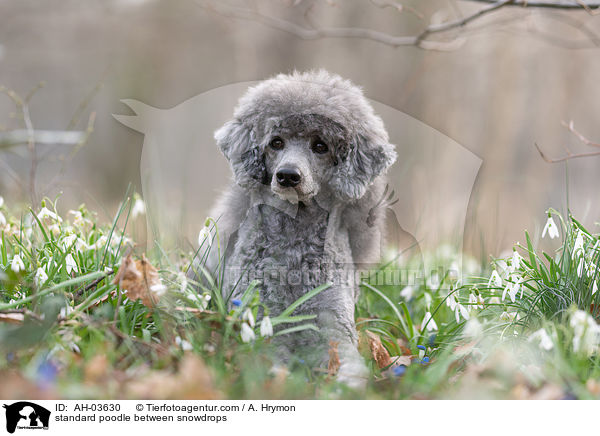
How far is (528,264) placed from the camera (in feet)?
7.28

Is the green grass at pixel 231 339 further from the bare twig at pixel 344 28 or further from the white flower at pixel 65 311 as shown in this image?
the bare twig at pixel 344 28

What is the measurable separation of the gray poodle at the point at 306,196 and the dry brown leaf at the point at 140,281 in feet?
1.01

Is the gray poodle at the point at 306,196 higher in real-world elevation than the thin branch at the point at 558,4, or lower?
lower

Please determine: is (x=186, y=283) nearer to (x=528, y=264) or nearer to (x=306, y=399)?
(x=306, y=399)

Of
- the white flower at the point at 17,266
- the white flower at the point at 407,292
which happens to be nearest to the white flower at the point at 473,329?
the white flower at the point at 407,292

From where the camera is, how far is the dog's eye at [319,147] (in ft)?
6.47

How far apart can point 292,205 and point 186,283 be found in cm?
50

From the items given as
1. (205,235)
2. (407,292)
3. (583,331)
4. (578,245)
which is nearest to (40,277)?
(205,235)

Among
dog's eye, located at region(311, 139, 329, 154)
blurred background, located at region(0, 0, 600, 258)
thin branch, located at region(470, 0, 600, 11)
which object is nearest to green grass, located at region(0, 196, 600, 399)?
dog's eye, located at region(311, 139, 329, 154)

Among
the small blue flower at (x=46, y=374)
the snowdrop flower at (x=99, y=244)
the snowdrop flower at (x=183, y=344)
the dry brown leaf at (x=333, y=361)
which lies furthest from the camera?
the snowdrop flower at (x=99, y=244)

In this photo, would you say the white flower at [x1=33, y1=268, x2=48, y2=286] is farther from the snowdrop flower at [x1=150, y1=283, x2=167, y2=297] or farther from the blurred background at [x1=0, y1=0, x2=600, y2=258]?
the blurred background at [x1=0, y1=0, x2=600, y2=258]

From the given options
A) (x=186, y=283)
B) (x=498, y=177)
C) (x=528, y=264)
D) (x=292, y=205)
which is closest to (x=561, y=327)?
(x=528, y=264)

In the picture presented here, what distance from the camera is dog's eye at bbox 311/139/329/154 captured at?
197cm

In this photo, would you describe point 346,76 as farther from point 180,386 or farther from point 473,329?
point 180,386
